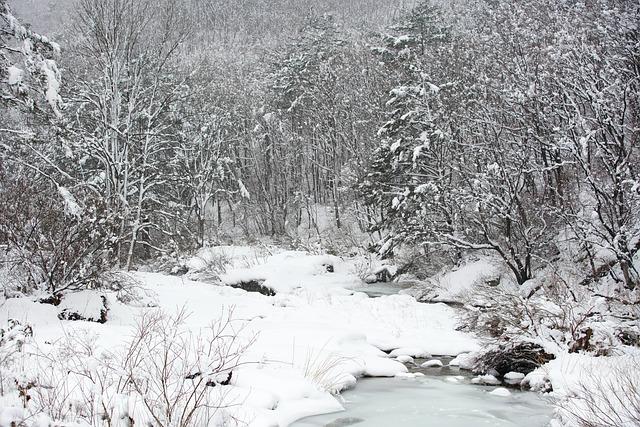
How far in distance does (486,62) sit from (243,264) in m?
12.1

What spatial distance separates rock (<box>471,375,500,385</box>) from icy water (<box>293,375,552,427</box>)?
243mm

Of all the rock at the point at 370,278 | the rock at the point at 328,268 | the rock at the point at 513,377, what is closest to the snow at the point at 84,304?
the rock at the point at 513,377

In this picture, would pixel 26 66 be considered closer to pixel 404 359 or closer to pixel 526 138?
pixel 404 359

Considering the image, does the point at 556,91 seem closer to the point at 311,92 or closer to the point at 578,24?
the point at 578,24

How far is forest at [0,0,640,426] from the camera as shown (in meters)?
6.51

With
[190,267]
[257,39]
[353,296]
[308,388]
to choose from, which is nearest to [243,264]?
[190,267]

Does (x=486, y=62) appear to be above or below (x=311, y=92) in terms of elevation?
below

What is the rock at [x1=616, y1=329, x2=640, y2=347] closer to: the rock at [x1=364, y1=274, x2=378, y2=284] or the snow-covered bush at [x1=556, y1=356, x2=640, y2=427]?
the snow-covered bush at [x1=556, y1=356, x2=640, y2=427]

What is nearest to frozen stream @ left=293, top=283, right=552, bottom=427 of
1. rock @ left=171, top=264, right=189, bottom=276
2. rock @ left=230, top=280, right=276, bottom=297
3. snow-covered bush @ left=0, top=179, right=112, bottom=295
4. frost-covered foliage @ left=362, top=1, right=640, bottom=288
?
snow-covered bush @ left=0, top=179, right=112, bottom=295

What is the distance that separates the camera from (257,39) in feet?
222

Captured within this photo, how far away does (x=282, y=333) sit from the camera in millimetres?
10438

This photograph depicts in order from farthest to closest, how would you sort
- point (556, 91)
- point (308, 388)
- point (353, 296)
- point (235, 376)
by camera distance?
point (353, 296)
point (556, 91)
point (308, 388)
point (235, 376)

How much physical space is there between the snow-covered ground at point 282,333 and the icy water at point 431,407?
0.28 m

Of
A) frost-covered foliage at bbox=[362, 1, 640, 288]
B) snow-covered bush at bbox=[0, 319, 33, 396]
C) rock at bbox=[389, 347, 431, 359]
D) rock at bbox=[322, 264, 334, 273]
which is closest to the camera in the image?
snow-covered bush at bbox=[0, 319, 33, 396]
